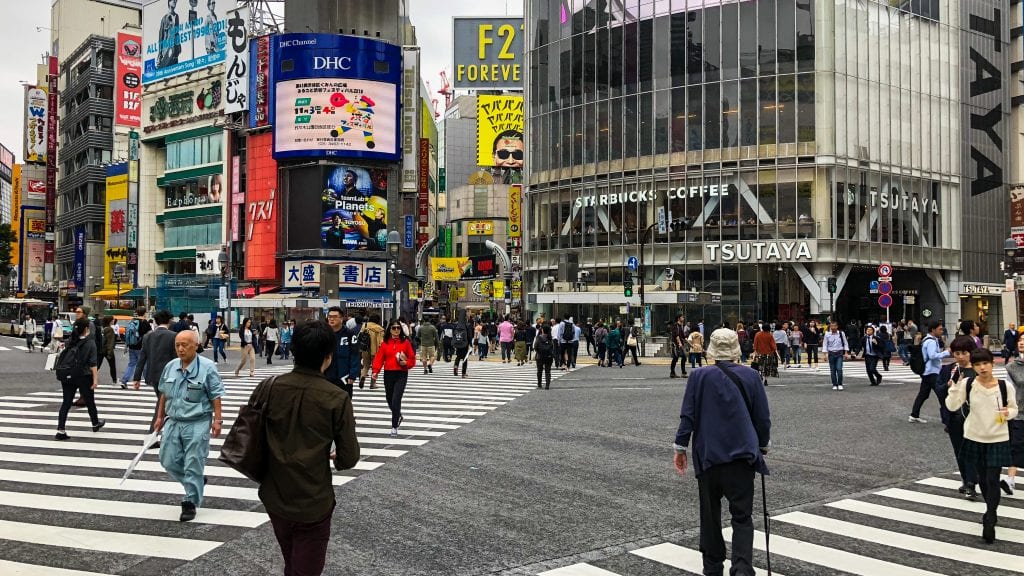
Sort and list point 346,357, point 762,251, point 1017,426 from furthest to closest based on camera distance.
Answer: point 762,251, point 346,357, point 1017,426

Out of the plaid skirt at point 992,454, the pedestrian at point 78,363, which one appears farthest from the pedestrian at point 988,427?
the pedestrian at point 78,363

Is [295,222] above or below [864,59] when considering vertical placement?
below

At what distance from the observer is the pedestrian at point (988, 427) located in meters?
7.07

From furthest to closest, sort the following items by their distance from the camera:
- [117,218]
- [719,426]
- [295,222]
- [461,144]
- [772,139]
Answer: [461,144]
[117,218]
[295,222]
[772,139]
[719,426]

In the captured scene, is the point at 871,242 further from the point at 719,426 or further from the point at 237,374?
the point at 719,426

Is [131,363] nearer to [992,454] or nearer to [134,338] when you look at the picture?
[134,338]

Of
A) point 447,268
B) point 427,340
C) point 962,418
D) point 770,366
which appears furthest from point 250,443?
point 447,268

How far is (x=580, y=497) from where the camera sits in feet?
28.1

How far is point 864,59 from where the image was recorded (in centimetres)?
4844

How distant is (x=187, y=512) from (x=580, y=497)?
369 cm

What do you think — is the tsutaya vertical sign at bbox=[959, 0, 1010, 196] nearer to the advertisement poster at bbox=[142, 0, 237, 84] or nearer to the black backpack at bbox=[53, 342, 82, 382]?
the advertisement poster at bbox=[142, 0, 237, 84]

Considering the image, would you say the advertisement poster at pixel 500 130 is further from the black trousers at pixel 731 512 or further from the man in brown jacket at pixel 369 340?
the black trousers at pixel 731 512

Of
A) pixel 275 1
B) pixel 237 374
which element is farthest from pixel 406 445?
pixel 275 1

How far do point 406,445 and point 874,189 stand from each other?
1711 inches
